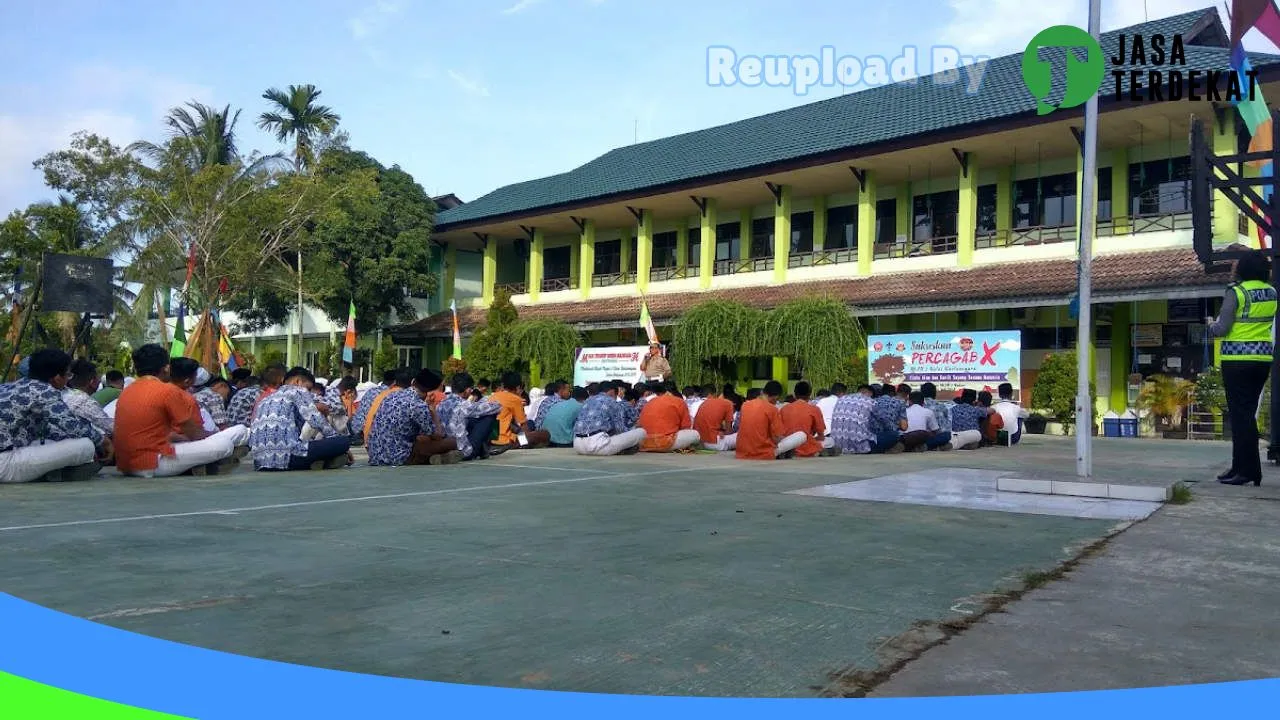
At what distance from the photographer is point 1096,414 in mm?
20938

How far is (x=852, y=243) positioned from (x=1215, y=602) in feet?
77.2

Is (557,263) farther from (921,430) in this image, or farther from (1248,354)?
(1248,354)

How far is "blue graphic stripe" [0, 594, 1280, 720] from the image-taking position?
272cm

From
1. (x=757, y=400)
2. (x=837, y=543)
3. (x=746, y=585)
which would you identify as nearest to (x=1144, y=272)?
(x=757, y=400)

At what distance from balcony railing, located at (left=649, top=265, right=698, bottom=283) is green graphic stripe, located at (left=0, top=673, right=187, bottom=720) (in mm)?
27305

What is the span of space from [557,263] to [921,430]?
22.8 metres

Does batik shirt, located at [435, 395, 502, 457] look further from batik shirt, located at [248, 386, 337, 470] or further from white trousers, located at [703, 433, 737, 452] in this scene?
white trousers, located at [703, 433, 737, 452]

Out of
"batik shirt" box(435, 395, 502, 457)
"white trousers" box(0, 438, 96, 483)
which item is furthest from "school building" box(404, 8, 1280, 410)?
"white trousers" box(0, 438, 96, 483)

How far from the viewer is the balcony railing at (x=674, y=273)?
3019cm

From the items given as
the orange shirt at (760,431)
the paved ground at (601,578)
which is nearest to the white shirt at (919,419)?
the orange shirt at (760,431)

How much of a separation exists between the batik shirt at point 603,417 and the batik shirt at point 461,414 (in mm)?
1562

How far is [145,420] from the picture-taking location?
8.80 meters

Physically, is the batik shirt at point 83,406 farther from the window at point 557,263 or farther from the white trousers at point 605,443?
the window at point 557,263

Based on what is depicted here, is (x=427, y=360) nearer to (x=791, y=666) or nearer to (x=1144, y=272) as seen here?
(x=1144, y=272)
